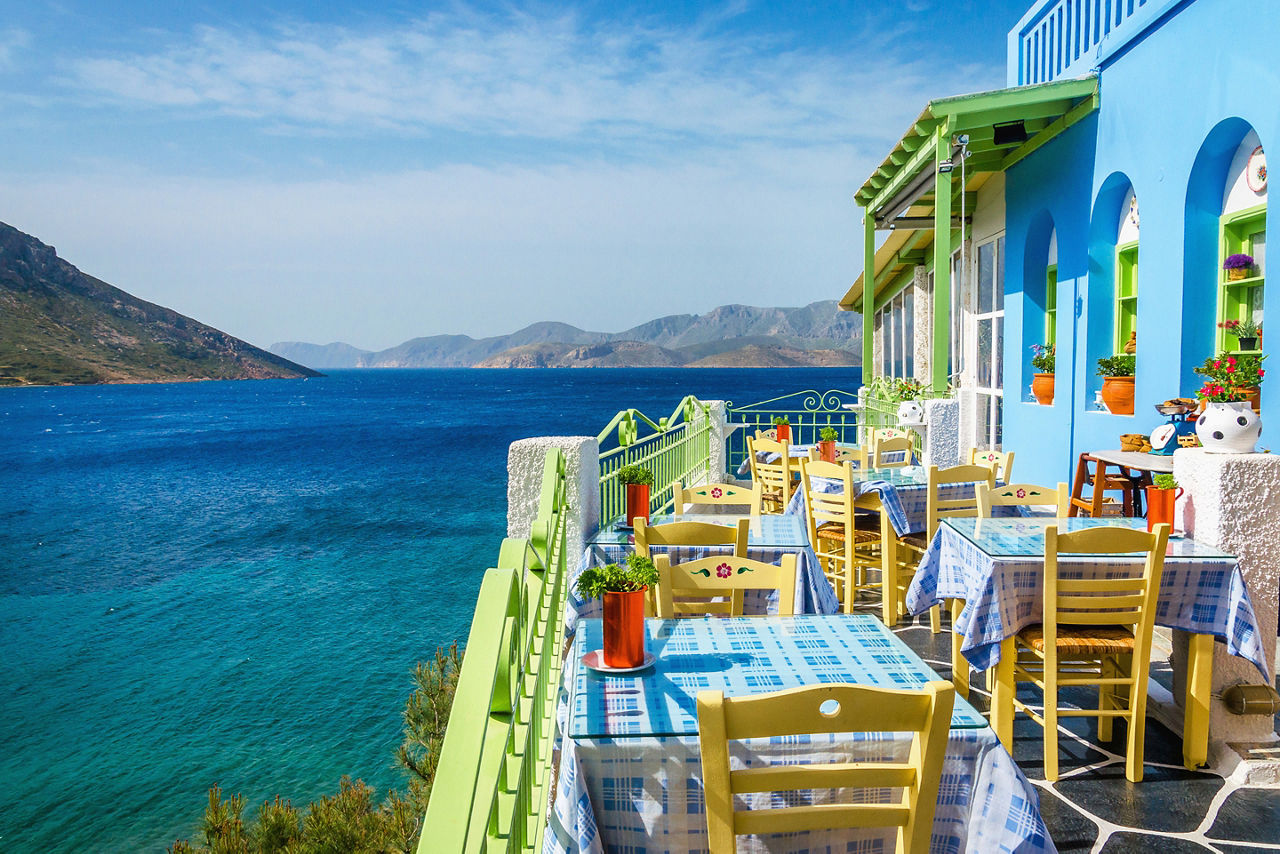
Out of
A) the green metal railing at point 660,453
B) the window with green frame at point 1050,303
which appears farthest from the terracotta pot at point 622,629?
the window with green frame at point 1050,303

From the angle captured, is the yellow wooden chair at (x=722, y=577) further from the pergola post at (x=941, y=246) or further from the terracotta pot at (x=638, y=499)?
the pergola post at (x=941, y=246)

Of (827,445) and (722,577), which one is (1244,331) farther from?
(722,577)

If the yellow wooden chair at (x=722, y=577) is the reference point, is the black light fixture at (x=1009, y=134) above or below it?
above

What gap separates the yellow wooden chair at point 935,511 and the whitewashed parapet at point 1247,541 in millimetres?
1655

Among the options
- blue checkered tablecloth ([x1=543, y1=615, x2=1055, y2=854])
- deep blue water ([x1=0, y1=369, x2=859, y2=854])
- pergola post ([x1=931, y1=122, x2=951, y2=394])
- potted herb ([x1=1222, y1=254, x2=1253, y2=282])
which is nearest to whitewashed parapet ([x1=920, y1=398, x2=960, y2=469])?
pergola post ([x1=931, y1=122, x2=951, y2=394])

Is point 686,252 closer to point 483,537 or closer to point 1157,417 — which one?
point 483,537

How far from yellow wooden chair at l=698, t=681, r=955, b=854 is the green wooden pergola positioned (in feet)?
25.3

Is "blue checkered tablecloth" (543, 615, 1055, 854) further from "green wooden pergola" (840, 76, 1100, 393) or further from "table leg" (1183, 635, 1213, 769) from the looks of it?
"green wooden pergola" (840, 76, 1100, 393)

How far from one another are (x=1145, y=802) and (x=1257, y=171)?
4.75 m

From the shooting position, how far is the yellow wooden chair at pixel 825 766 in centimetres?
166

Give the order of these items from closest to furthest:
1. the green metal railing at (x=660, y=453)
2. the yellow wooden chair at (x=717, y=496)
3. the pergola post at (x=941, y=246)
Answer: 1. the yellow wooden chair at (x=717, y=496)
2. the green metal railing at (x=660, y=453)
3. the pergola post at (x=941, y=246)

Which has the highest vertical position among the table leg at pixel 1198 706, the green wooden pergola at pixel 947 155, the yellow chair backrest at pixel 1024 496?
the green wooden pergola at pixel 947 155

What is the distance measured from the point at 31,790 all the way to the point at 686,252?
61.8m

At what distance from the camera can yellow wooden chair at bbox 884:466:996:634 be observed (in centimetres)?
521
